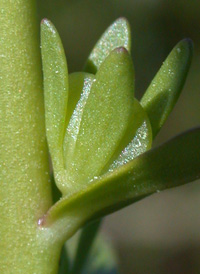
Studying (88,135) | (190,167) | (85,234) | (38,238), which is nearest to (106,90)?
(88,135)

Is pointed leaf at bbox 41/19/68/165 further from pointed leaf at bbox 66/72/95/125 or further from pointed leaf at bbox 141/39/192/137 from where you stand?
pointed leaf at bbox 141/39/192/137

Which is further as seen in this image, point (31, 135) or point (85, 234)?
point (85, 234)

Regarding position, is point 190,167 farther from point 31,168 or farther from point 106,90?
point 31,168

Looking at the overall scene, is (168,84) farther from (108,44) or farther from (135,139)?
(108,44)

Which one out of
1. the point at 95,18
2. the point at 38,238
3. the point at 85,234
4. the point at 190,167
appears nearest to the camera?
the point at 190,167

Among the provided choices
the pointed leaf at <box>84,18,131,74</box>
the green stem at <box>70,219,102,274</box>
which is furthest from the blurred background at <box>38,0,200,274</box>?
the pointed leaf at <box>84,18,131,74</box>

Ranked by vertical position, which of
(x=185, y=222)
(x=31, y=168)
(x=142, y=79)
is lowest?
(x=185, y=222)

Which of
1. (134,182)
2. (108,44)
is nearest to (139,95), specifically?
(108,44)
